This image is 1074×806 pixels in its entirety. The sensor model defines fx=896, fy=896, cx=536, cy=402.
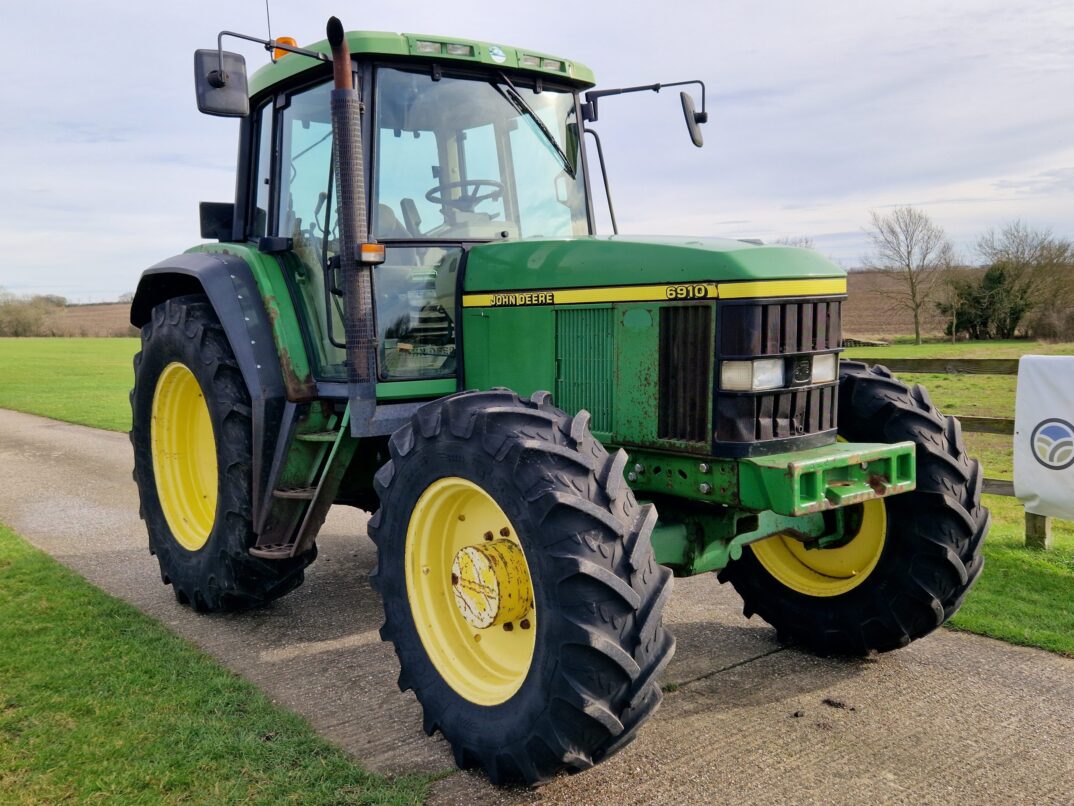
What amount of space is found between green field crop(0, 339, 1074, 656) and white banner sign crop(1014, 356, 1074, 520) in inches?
14.9

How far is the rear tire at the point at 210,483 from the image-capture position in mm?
4449

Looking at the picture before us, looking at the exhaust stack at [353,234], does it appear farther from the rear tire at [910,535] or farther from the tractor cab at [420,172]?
the rear tire at [910,535]

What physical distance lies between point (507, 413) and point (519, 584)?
0.60 metres

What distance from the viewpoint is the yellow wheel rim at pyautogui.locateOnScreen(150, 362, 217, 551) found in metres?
5.21

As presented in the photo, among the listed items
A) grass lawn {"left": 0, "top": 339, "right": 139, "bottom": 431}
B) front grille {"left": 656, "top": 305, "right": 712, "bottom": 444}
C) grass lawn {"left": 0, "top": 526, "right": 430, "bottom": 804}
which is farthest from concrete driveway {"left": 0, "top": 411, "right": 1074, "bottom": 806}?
grass lawn {"left": 0, "top": 339, "right": 139, "bottom": 431}

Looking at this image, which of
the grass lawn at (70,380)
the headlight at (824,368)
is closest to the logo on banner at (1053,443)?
the headlight at (824,368)

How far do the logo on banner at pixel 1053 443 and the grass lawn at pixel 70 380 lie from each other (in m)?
11.5

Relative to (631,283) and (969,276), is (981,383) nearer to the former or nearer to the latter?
(969,276)

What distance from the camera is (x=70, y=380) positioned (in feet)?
72.9

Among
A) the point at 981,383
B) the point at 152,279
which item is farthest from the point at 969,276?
the point at 152,279

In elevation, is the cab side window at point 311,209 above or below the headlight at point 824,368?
above

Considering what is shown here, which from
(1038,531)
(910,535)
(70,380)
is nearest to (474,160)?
(910,535)

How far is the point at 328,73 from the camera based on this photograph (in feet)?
13.9

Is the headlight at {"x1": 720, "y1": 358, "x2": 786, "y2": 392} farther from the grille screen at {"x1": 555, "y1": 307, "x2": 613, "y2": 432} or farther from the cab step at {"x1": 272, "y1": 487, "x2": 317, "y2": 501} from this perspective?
the cab step at {"x1": 272, "y1": 487, "x2": 317, "y2": 501}
